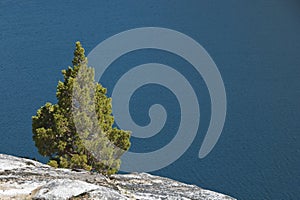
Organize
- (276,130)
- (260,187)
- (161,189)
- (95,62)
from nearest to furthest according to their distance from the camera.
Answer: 1. (161,189)
2. (260,187)
3. (276,130)
4. (95,62)

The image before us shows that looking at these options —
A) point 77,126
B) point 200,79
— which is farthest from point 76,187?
point 200,79

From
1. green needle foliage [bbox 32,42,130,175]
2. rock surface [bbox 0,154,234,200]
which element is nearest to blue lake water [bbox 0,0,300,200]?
green needle foliage [bbox 32,42,130,175]

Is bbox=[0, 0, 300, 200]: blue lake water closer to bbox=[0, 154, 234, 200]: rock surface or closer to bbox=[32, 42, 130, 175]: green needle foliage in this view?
bbox=[32, 42, 130, 175]: green needle foliage

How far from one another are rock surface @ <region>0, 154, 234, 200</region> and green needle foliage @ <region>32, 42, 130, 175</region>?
273 centimetres

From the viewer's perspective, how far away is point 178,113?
55.2 feet

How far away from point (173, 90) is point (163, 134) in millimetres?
2796

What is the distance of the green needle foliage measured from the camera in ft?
24.5

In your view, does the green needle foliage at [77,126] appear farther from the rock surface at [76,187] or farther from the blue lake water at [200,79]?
the blue lake water at [200,79]

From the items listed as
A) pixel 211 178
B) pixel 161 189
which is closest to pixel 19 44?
pixel 211 178

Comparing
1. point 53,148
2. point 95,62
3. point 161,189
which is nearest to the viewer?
point 161,189

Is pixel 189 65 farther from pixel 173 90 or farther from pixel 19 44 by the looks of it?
pixel 19 44

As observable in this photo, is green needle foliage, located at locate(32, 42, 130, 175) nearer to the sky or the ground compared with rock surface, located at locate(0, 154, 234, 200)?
nearer to the sky

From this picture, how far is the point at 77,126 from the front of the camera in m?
7.50

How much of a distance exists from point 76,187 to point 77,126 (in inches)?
166
